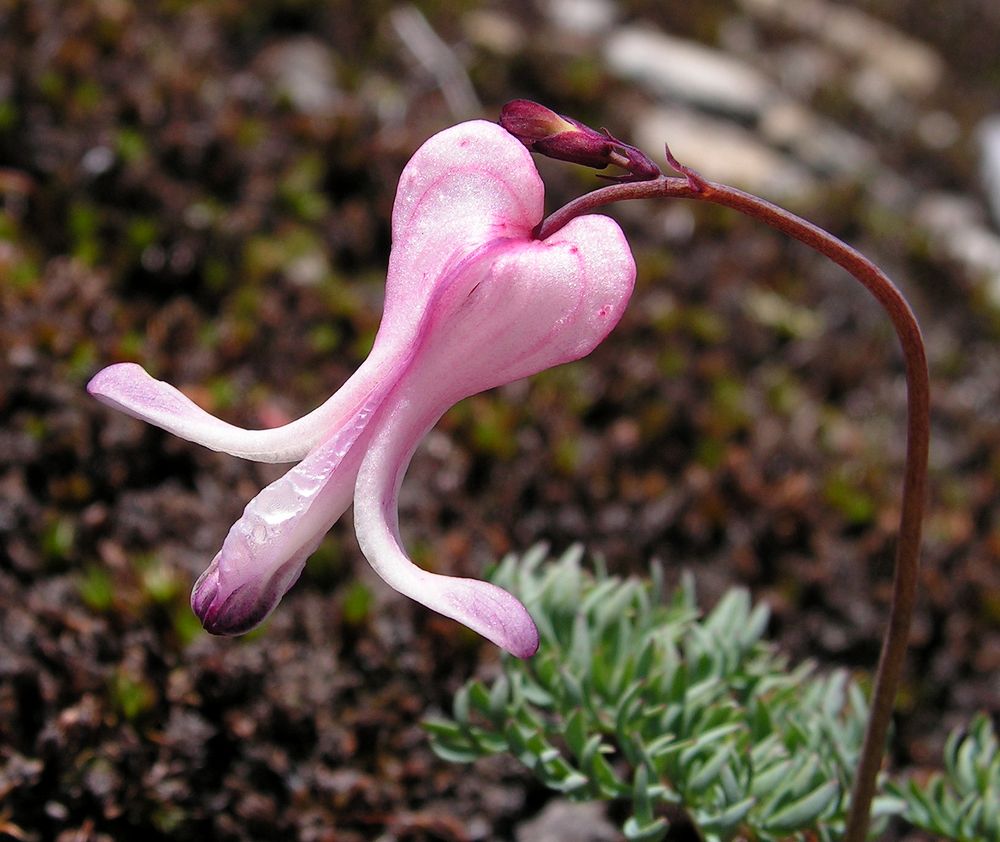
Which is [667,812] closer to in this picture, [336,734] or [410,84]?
[336,734]

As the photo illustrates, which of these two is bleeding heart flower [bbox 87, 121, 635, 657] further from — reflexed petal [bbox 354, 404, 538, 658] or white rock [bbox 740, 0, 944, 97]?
white rock [bbox 740, 0, 944, 97]

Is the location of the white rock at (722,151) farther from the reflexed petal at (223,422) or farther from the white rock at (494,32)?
the reflexed petal at (223,422)

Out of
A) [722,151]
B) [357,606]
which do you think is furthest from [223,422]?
[722,151]

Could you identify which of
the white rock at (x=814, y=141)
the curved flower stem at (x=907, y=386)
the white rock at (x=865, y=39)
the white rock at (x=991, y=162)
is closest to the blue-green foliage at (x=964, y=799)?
the curved flower stem at (x=907, y=386)

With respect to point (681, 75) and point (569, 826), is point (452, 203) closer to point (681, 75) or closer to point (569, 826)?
point (569, 826)

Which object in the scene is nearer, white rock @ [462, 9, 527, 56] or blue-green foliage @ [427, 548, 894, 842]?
blue-green foliage @ [427, 548, 894, 842]

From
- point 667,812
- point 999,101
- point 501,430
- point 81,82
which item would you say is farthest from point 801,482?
point 999,101

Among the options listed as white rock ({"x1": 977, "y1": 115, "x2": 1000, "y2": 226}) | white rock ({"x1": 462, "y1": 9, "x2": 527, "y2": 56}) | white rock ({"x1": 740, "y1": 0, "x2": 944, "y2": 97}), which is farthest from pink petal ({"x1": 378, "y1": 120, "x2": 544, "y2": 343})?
white rock ({"x1": 740, "y1": 0, "x2": 944, "y2": 97})
